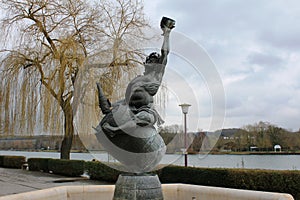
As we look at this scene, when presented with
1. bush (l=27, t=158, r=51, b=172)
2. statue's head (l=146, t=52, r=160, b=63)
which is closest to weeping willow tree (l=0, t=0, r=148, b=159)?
bush (l=27, t=158, r=51, b=172)

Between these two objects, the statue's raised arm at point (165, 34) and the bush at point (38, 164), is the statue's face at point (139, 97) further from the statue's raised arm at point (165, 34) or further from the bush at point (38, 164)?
the bush at point (38, 164)

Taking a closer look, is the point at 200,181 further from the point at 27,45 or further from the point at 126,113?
the point at 27,45

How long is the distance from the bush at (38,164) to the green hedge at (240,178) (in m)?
11.9

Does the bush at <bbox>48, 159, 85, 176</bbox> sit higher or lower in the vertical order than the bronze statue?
lower

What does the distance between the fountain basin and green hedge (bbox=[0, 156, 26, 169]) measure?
22.5m

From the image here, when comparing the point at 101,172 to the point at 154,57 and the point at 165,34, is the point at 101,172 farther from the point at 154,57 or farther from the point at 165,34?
the point at 165,34

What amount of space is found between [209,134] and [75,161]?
15.7 metres

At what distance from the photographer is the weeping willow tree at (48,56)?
17.5m

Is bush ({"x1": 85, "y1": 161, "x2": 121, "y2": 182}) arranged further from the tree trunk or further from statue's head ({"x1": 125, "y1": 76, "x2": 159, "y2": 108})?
statue's head ({"x1": 125, "y1": 76, "x2": 159, "y2": 108})

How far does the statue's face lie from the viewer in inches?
216

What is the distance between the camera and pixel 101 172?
55.4ft

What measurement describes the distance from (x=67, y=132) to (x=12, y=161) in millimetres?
13206

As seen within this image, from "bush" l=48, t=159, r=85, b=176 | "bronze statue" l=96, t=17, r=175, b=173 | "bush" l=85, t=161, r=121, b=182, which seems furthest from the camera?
"bush" l=48, t=159, r=85, b=176

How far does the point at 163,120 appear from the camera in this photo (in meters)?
5.61
